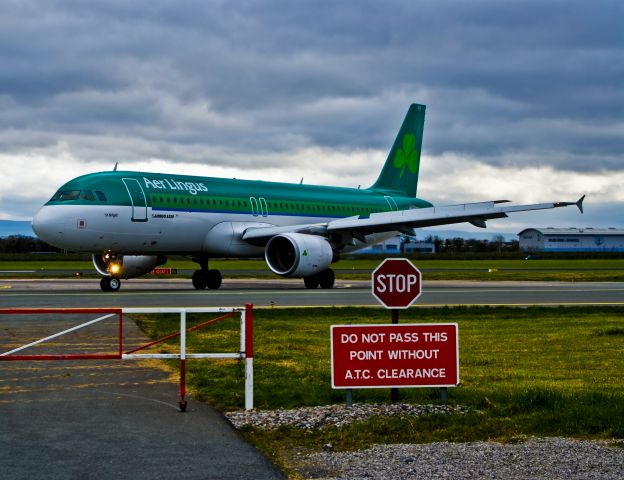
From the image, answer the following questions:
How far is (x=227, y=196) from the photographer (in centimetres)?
3234

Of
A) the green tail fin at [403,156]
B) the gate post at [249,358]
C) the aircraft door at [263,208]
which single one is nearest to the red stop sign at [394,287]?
the gate post at [249,358]

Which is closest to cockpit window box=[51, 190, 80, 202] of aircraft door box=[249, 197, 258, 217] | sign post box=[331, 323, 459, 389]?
aircraft door box=[249, 197, 258, 217]

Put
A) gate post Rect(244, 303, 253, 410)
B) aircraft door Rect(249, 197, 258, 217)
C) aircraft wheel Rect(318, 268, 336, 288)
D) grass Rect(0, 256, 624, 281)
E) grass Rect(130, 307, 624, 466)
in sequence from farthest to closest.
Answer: grass Rect(0, 256, 624, 281)
aircraft door Rect(249, 197, 258, 217)
aircraft wheel Rect(318, 268, 336, 288)
gate post Rect(244, 303, 253, 410)
grass Rect(130, 307, 624, 466)

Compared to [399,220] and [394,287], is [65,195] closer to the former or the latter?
[399,220]

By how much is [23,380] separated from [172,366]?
219 cm

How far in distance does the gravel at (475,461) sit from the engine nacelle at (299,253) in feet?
71.6

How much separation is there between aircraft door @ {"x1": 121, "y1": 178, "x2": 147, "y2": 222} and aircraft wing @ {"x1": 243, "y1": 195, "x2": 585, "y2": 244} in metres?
4.52

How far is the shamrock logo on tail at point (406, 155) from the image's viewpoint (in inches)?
1657

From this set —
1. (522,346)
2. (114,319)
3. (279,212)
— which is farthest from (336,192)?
(522,346)

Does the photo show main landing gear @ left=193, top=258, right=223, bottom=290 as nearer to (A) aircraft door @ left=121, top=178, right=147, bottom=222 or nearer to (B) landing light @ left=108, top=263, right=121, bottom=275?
(B) landing light @ left=108, top=263, right=121, bottom=275

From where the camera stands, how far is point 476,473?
6.39 m

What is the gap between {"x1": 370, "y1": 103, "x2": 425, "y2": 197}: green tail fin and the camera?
41969 millimetres

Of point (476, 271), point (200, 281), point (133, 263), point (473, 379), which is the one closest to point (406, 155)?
point (200, 281)

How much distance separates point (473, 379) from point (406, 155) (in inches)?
1261
